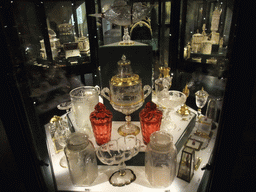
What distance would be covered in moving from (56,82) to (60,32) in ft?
1.66

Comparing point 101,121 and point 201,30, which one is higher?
point 201,30

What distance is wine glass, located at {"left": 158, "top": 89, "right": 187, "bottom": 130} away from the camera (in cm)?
153

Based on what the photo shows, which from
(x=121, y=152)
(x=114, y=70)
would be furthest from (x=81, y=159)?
(x=114, y=70)

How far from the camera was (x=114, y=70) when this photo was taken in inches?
57.0

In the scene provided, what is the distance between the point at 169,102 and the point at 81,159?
2.56 feet

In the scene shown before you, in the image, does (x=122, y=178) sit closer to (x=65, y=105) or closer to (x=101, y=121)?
(x=101, y=121)

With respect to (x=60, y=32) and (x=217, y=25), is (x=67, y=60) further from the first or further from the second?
(x=217, y=25)

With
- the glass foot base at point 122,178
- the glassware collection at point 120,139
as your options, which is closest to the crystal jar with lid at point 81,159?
the glassware collection at point 120,139

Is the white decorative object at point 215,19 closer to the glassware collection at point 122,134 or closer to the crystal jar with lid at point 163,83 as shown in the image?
the crystal jar with lid at point 163,83

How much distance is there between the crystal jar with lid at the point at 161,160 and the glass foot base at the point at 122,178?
0.12 metres

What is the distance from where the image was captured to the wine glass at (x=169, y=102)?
153cm

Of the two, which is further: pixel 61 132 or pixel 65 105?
pixel 65 105

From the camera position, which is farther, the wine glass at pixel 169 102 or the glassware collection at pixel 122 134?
the wine glass at pixel 169 102

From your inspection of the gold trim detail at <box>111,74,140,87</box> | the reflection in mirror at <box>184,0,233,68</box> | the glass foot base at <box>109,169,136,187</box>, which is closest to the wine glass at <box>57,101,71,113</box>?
the gold trim detail at <box>111,74,140,87</box>
